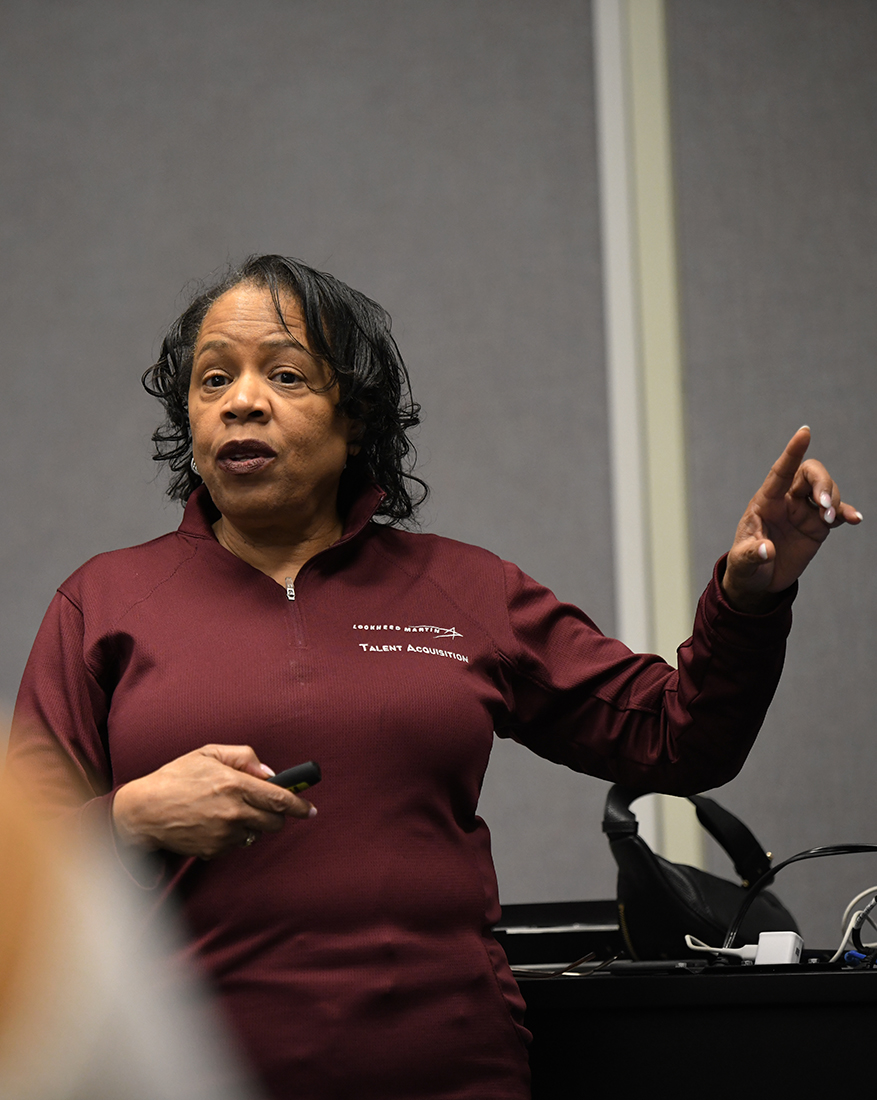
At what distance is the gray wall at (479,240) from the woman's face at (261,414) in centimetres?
94

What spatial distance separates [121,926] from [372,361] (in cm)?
96

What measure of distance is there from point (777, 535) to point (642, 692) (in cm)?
21

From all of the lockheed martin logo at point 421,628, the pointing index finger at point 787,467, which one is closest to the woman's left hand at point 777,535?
the pointing index finger at point 787,467

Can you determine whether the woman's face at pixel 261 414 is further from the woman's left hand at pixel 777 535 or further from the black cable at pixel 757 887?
the black cable at pixel 757 887

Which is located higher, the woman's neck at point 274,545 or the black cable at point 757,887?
the woman's neck at point 274,545

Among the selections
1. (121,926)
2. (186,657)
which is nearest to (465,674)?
(186,657)

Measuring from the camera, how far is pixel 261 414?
115cm

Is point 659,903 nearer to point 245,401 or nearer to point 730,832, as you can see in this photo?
point 730,832

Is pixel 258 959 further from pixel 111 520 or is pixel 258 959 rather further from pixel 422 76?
pixel 422 76

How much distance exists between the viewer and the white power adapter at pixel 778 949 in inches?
44.6

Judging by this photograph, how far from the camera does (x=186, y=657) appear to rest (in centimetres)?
105

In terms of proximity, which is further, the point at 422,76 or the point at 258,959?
the point at 422,76

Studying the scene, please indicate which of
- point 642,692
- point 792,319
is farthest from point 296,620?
point 792,319

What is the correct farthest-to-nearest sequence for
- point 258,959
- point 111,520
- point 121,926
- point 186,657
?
1. point 111,520
2. point 186,657
3. point 258,959
4. point 121,926
